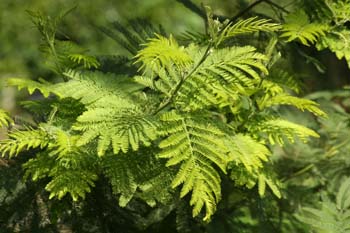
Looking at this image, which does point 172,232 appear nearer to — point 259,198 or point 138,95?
point 259,198

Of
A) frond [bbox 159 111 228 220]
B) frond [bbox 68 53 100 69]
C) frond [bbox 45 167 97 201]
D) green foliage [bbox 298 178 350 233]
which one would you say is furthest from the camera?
green foliage [bbox 298 178 350 233]

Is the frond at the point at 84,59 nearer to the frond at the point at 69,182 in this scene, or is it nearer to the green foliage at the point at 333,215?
the frond at the point at 69,182

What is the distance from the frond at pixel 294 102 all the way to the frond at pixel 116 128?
44 centimetres

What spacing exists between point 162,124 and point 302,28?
2.15 ft

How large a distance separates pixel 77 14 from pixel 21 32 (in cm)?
52

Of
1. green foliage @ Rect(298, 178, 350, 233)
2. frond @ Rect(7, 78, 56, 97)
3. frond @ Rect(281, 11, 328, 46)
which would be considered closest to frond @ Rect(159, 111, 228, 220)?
frond @ Rect(7, 78, 56, 97)

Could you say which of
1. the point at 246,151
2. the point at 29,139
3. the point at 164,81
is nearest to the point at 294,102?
the point at 246,151

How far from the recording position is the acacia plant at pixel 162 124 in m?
1.42

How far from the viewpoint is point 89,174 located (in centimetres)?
153

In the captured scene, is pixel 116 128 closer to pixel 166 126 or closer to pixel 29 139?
pixel 166 126

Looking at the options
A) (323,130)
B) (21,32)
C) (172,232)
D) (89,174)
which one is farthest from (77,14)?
(89,174)

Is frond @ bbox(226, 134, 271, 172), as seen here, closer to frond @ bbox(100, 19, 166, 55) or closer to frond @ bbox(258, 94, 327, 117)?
frond @ bbox(258, 94, 327, 117)

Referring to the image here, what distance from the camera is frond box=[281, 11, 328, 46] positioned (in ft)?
5.94

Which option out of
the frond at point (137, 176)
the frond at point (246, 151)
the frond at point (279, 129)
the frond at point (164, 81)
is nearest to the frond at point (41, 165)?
the frond at point (137, 176)
